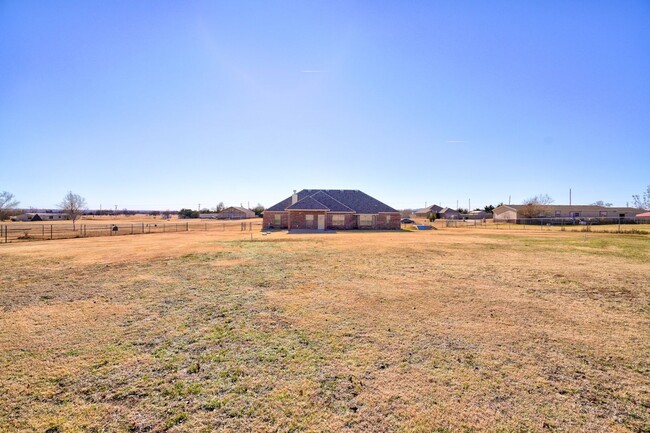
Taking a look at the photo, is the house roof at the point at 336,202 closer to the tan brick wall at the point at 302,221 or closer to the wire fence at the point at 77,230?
the tan brick wall at the point at 302,221

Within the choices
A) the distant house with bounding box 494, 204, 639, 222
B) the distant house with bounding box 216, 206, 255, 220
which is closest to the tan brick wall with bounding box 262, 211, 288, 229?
the distant house with bounding box 494, 204, 639, 222

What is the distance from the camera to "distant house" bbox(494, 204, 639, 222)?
60287 millimetres

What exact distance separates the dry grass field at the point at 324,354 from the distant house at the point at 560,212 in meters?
59.3

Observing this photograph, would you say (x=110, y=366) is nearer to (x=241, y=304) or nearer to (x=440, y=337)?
(x=241, y=304)

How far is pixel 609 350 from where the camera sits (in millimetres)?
4965

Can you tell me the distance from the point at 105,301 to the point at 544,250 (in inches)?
820

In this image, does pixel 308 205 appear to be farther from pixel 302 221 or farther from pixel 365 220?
pixel 365 220

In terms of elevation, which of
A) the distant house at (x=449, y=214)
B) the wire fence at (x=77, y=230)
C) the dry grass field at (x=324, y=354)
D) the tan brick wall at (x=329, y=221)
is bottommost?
the dry grass field at (x=324, y=354)

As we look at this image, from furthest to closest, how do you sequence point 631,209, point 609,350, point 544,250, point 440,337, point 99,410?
point 631,209 < point 544,250 < point 440,337 < point 609,350 < point 99,410

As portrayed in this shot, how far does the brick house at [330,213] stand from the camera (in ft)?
118

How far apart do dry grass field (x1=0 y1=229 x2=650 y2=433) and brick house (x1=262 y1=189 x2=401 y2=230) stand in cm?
2591

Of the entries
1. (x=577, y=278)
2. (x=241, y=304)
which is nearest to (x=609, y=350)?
(x=577, y=278)

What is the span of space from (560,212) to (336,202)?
5597 centimetres

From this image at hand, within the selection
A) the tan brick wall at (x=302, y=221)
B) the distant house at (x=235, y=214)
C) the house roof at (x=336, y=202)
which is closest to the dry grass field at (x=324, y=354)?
the tan brick wall at (x=302, y=221)
